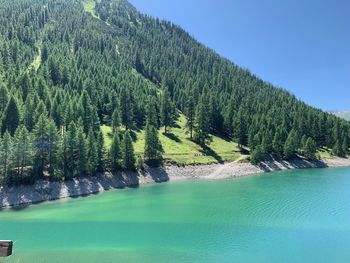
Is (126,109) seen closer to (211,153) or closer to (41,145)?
(211,153)

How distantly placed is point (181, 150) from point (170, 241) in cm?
7065

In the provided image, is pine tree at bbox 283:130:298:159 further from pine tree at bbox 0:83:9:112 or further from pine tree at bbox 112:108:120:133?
pine tree at bbox 0:83:9:112

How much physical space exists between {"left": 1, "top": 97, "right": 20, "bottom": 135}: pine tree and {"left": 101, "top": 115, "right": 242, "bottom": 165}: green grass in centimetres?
2499

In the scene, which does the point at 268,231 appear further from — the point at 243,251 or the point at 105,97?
the point at 105,97

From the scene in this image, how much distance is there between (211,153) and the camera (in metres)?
119

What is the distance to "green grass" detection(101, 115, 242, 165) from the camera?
356 ft

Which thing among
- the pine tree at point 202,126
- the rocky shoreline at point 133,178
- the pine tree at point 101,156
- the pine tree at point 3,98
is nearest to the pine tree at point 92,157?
the pine tree at point 101,156

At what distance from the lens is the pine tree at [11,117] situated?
93250mm

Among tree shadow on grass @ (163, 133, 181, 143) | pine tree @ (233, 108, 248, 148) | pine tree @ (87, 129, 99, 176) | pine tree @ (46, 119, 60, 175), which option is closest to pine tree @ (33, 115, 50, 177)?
pine tree @ (46, 119, 60, 175)

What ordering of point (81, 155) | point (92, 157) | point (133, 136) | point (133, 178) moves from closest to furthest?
1. point (81, 155)
2. point (92, 157)
3. point (133, 178)
4. point (133, 136)

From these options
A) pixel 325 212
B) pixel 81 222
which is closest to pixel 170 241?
pixel 81 222

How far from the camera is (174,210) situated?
2505 inches

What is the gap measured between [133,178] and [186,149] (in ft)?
93.3


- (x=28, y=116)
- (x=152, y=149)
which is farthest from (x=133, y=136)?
(x=28, y=116)
